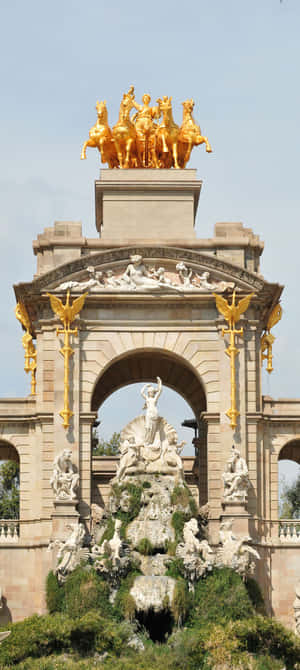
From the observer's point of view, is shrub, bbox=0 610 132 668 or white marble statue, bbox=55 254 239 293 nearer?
shrub, bbox=0 610 132 668

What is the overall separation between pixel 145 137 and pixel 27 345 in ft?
30.9

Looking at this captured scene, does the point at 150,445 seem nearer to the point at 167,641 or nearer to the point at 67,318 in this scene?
the point at 67,318

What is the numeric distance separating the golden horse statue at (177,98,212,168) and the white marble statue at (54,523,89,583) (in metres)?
16.3

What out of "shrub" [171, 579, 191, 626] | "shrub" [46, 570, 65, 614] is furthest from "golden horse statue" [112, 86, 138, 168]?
"shrub" [171, 579, 191, 626]

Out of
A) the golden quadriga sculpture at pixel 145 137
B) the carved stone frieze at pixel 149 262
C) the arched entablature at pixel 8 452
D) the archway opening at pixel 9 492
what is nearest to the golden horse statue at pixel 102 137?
the golden quadriga sculpture at pixel 145 137

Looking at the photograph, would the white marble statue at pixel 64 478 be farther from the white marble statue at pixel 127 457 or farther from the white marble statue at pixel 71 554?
the white marble statue at pixel 71 554

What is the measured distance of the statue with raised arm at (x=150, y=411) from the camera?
6188cm

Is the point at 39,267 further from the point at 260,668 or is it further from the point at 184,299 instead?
the point at 260,668

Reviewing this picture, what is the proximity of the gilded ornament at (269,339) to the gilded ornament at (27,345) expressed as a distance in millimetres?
8516

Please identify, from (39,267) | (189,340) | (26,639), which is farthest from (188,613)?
(39,267)

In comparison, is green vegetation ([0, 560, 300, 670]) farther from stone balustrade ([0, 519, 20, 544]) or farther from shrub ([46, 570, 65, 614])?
stone balustrade ([0, 519, 20, 544])

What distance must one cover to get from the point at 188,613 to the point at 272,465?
28.3 ft

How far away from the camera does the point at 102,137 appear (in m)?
66.9

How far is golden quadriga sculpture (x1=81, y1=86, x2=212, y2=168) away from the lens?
219ft
